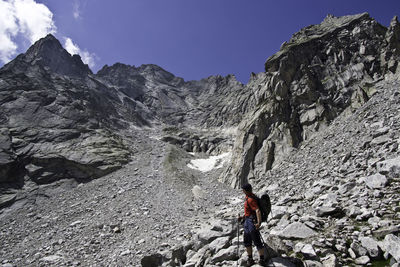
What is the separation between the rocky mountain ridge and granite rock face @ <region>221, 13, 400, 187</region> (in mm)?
235

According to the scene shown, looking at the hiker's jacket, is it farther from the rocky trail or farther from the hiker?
the rocky trail

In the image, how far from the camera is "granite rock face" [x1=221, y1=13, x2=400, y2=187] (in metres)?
34.3

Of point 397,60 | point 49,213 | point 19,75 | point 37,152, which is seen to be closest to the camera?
→ point 49,213

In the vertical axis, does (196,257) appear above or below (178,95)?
below

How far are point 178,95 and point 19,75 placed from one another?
233 feet

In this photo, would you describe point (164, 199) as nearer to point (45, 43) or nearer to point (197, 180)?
point (197, 180)

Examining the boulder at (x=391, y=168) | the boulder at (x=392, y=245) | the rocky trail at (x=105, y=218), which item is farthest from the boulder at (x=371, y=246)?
the rocky trail at (x=105, y=218)

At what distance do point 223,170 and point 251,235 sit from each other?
32862mm

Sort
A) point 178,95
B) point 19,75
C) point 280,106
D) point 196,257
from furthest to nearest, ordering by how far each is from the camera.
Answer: point 178,95, point 19,75, point 280,106, point 196,257

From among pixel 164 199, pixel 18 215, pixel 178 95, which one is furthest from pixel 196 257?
pixel 178 95

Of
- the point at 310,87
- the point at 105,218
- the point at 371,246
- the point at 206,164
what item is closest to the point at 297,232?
the point at 371,246

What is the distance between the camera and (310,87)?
1576 inches

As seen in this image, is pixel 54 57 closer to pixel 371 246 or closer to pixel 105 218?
pixel 105 218

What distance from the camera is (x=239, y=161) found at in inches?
1441
